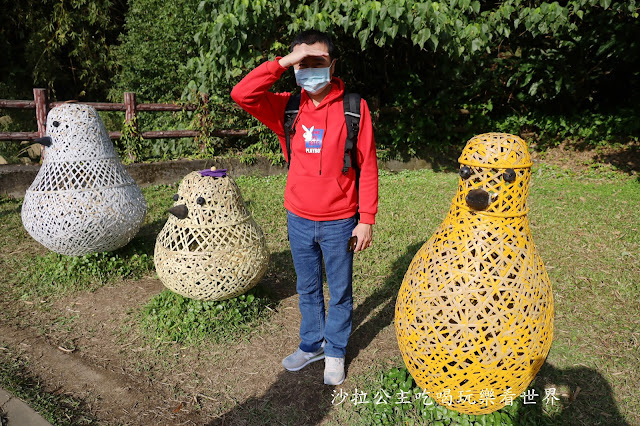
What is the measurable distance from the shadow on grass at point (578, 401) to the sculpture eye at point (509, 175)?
132cm

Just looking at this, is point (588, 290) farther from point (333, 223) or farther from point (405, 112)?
point (405, 112)

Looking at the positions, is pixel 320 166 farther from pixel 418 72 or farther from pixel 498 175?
pixel 418 72

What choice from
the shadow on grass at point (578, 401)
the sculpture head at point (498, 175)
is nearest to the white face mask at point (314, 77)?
the sculpture head at point (498, 175)

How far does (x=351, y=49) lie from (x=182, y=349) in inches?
296

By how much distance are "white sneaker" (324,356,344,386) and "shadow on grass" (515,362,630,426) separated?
1032mm

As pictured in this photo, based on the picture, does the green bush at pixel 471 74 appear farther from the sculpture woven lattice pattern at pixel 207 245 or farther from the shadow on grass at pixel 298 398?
the shadow on grass at pixel 298 398

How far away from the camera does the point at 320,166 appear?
101 inches

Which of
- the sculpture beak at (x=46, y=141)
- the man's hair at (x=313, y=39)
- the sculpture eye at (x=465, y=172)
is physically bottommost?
the sculpture beak at (x=46, y=141)

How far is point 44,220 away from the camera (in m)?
3.90

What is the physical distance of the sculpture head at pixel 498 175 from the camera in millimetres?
2059

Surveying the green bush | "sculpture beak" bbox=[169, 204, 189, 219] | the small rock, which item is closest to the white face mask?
"sculpture beak" bbox=[169, 204, 189, 219]

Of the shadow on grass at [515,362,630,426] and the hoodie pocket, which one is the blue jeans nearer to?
the hoodie pocket

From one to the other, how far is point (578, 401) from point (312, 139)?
7.27 ft

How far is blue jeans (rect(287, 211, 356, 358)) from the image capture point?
8.76 ft
